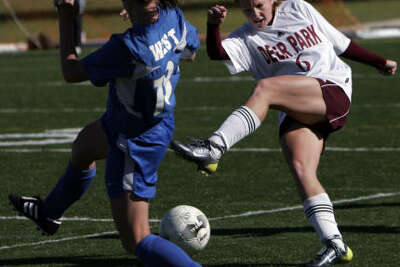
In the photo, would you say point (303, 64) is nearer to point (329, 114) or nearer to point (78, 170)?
point (329, 114)

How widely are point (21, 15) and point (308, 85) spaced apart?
33.8 meters

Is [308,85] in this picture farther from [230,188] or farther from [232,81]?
[232,81]

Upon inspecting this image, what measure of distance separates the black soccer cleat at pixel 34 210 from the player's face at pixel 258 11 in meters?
1.86

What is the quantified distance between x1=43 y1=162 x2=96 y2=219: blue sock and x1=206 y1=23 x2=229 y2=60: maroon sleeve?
114cm

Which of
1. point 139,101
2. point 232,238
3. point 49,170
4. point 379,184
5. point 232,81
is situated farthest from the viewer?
point 232,81

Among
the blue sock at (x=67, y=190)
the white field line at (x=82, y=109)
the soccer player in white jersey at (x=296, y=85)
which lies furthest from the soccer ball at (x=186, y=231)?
the white field line at (x=82, y=109)

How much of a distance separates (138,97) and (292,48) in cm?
165

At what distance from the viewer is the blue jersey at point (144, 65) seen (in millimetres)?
5605

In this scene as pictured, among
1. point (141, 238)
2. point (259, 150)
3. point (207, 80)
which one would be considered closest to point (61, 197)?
point (141, 238)

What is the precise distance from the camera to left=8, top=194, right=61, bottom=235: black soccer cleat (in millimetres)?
7012

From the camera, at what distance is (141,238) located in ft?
18.7

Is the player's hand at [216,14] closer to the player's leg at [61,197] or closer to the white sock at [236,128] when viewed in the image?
the white sock at [236,128]

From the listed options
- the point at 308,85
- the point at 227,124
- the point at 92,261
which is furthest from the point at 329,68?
the point at 92,261

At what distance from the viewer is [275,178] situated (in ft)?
34.2
